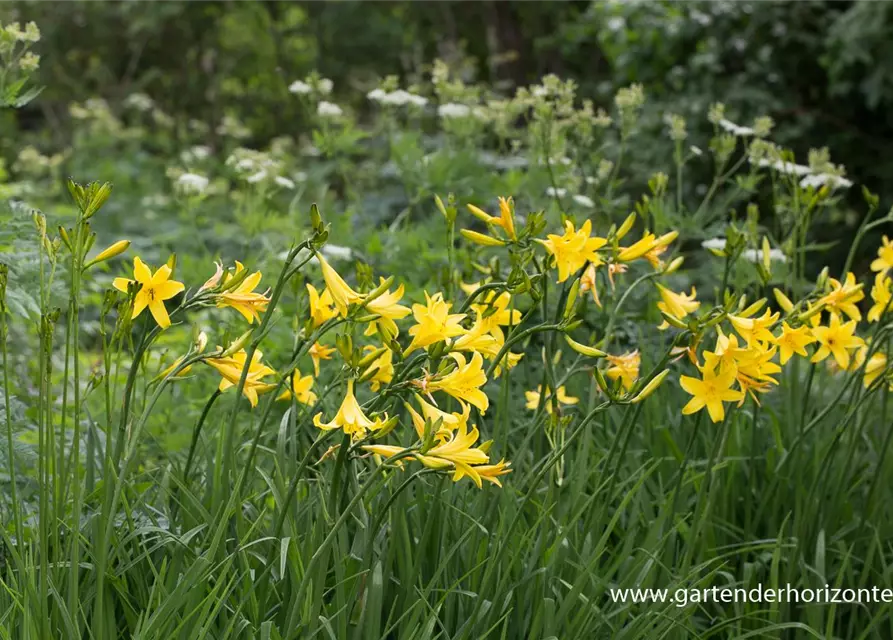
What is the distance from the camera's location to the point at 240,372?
5.57 ft

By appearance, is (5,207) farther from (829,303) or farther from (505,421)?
(829,303)

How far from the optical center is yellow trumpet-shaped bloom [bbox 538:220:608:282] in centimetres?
188

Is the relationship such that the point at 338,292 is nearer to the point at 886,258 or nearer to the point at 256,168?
the point at 886,258

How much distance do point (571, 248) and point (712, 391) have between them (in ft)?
1.12

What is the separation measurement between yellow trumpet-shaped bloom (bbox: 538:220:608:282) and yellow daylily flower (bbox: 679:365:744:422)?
27cm

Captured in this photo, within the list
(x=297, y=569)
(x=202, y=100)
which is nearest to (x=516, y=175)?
(x=297, y=569)

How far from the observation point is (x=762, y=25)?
612 centimetres

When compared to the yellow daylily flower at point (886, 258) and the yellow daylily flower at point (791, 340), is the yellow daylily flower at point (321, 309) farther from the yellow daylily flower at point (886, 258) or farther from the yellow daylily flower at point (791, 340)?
the yellow daylily flower at point (886, 258)

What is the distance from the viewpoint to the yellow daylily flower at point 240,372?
1684 mm

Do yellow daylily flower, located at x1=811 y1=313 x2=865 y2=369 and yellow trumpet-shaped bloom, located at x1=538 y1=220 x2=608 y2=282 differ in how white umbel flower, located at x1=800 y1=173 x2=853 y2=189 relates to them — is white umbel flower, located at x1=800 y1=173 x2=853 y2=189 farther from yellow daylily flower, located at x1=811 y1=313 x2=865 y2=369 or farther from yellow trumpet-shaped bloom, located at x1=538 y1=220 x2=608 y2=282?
yellow trumpet-shaped bloom, located at x1=538 y1=220 x2=608 y2=282

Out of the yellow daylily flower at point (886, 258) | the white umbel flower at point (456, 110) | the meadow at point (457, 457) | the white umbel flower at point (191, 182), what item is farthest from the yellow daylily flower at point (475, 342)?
the white umbel flower at point (456, 110)

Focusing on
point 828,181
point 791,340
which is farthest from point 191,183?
point 791,340

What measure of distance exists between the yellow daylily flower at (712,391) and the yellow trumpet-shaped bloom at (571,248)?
0.27m

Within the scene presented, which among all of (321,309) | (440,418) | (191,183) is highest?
(321,309)
